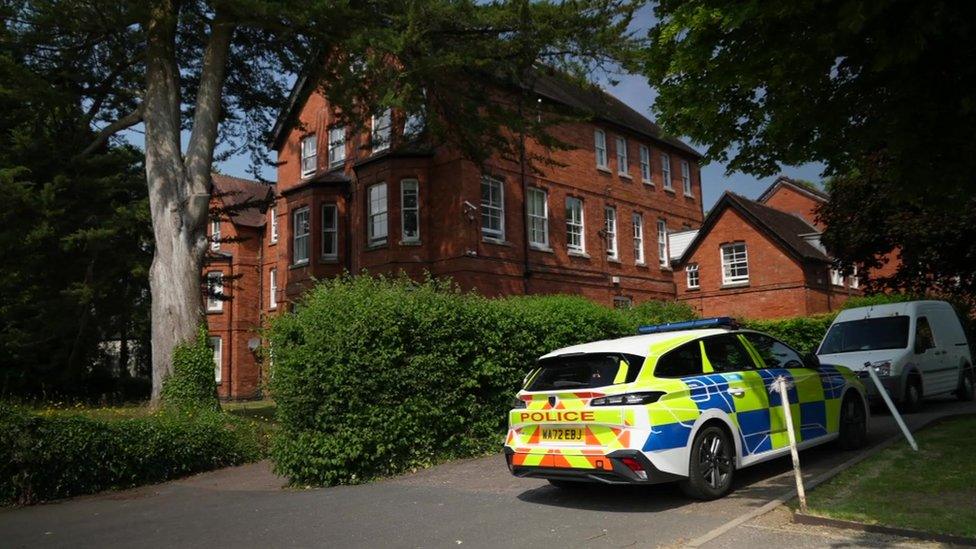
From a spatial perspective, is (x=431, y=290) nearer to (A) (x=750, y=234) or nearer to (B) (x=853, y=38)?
(B) (x=853, y=38)

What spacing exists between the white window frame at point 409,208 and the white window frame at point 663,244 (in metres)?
13.0

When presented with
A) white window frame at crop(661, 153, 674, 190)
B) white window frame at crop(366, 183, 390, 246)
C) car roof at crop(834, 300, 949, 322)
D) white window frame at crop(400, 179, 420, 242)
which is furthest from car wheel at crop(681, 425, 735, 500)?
white window frame at crop(661, 153, 674, 190)

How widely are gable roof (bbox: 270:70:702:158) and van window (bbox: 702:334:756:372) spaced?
648 cm

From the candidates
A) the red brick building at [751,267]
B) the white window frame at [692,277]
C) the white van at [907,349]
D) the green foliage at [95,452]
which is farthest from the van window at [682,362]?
the white window frame at [692,277]

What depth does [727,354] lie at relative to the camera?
8.09 metres

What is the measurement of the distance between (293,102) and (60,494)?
53.1 feet

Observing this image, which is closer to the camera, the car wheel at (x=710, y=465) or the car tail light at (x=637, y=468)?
the car tail light at (x=637, y=468)

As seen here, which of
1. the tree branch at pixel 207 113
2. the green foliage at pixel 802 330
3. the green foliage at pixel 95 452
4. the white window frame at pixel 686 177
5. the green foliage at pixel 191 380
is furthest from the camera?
the white window frame at pixel 686 177

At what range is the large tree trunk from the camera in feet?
52.2

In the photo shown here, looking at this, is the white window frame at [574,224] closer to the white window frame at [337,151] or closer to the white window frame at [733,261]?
the white window frame at [337,151]

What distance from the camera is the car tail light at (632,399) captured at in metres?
6.81

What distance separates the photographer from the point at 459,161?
894 inches

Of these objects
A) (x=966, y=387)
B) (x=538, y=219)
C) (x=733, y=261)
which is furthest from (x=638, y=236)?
(x=966, y=387)

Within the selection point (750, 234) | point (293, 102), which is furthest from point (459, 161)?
point (750, 234)
